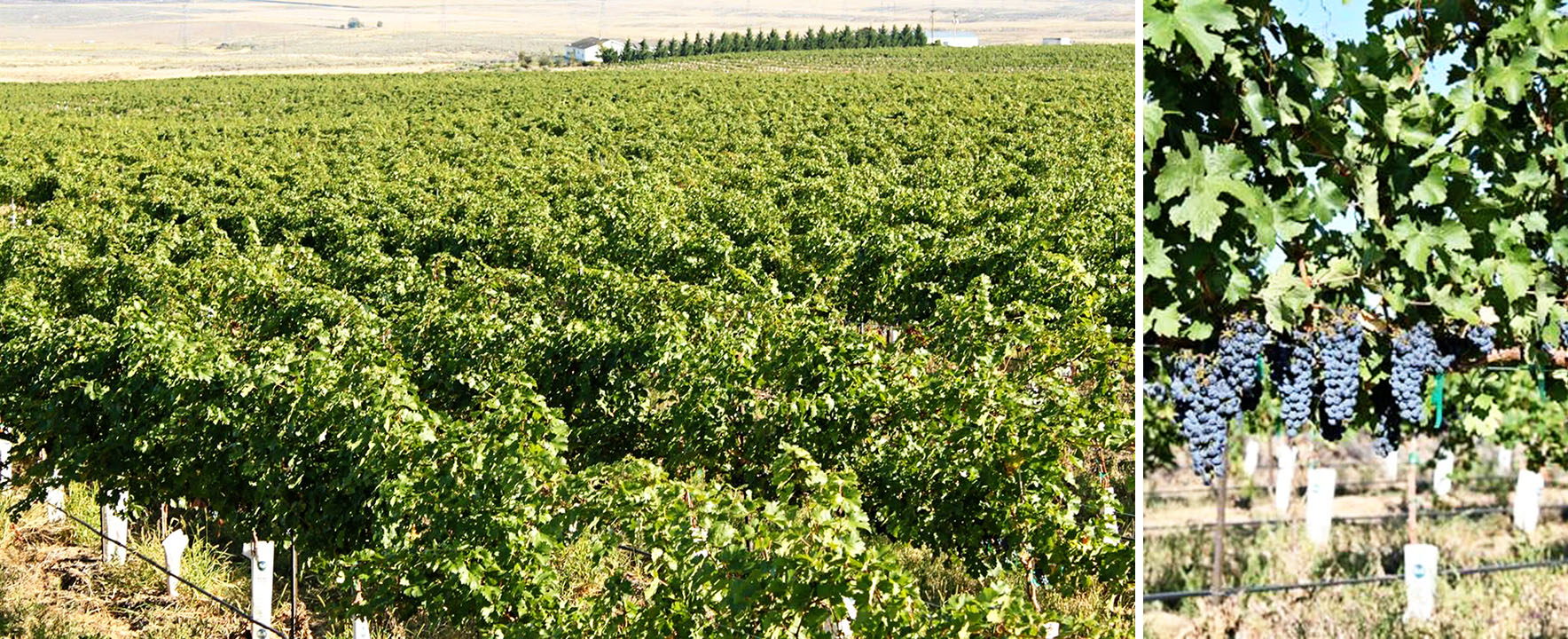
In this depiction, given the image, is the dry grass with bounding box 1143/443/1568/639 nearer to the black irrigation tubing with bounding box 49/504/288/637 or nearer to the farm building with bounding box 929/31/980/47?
the black irrigation tubing with bounding box 49/504/288/637

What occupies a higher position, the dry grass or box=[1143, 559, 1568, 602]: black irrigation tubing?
box=[1143, 559, 1568, 602]: black irrigation tubing

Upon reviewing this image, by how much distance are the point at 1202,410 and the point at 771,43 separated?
95.4 metres

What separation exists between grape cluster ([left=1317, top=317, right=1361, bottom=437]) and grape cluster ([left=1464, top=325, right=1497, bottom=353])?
0.41 metres

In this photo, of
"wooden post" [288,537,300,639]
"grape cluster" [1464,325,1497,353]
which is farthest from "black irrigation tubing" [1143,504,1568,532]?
"grape cluster" [1464,325,1497,353]

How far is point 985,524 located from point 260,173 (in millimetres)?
20324

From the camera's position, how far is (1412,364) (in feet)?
8.80

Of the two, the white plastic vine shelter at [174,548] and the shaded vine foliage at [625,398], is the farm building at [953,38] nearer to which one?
the shaded vine foliage at [625,398]

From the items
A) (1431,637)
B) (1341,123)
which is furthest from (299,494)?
(1341,123)

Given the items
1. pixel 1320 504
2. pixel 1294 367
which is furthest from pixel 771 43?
pixel 1294 367

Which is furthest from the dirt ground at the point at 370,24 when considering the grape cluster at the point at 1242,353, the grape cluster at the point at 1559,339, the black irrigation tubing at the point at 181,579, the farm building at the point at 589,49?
the grape cluster at the point at 1242,353

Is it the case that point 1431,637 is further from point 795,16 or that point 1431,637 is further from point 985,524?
point 795,16

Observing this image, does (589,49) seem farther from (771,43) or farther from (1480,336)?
(1480,336)

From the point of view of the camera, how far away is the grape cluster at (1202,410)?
2.42 metres

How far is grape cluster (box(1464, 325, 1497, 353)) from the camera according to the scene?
2.81 m
